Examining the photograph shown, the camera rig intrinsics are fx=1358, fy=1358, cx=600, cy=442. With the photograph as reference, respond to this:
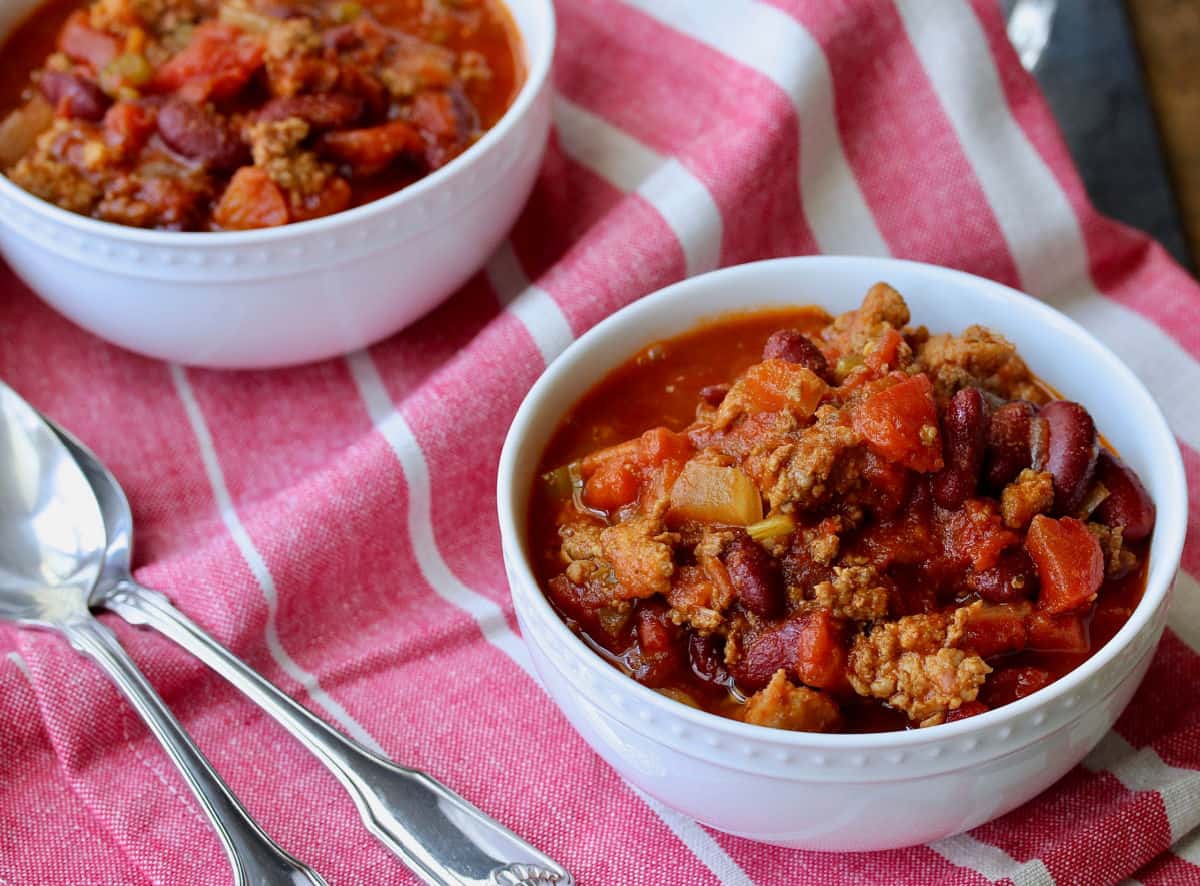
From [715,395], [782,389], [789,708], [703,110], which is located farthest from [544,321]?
[789,708]

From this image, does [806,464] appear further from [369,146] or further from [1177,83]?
[1177,83]

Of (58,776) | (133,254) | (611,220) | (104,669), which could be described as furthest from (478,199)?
(58,776)

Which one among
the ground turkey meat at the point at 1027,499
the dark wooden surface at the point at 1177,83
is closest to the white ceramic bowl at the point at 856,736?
the ground turkey meat at the point at 1027,499

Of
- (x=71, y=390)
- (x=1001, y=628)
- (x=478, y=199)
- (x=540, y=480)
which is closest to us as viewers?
(x=1001, y=628)

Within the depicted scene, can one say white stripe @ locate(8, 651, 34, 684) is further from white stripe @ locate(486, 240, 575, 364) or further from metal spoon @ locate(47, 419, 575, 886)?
Result: white stripe @ locate(486, 240, 575, 364)

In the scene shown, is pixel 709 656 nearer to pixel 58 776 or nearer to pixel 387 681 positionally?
pixel 387 681
